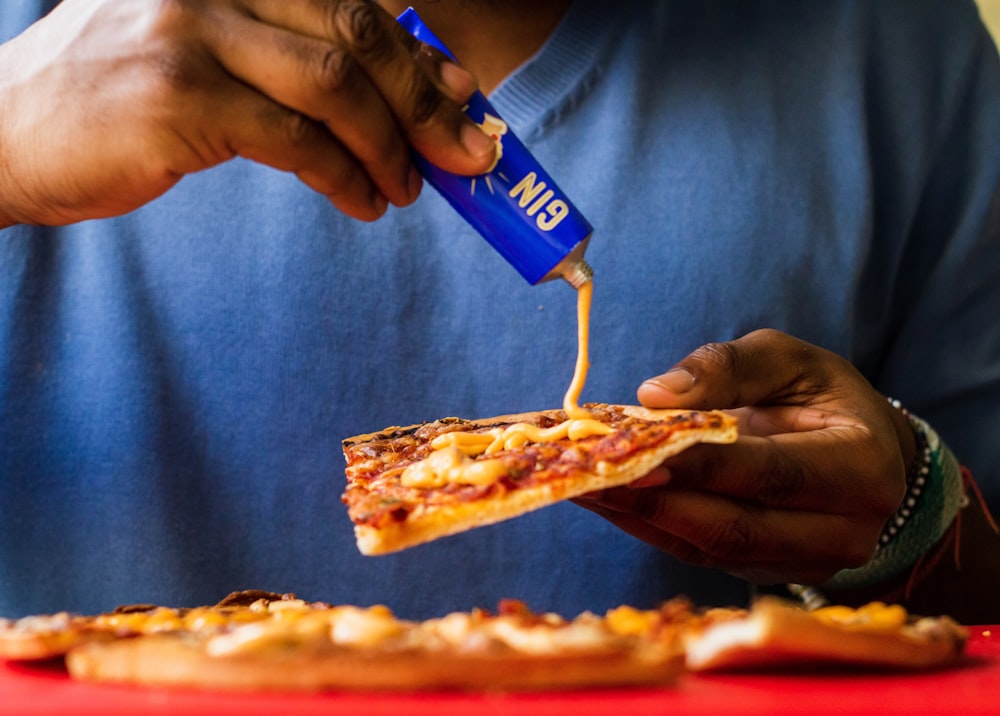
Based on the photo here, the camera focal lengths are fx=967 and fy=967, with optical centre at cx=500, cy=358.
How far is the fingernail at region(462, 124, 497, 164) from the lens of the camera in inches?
56.2

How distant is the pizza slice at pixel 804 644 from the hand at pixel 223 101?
78 cm

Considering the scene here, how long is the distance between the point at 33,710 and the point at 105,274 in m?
1.57

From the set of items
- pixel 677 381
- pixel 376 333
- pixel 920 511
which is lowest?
pixel 920 511

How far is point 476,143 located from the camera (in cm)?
143

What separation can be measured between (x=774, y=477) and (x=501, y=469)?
1.43 ft

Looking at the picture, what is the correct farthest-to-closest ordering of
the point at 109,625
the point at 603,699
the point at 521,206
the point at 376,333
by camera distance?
the point at 376,333
the point at 521,206
the point at 109,625
the point at 603,699

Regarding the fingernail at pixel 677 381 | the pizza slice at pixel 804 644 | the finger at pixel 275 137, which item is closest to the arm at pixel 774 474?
the fingernail at pixel 677 381

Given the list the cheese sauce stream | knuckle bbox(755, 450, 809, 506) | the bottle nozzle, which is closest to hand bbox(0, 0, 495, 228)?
the bottle nozzle

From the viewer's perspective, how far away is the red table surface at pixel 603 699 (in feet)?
2.77

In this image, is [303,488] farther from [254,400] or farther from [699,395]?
[699,395]

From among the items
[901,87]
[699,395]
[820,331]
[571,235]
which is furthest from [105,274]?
[901,87]

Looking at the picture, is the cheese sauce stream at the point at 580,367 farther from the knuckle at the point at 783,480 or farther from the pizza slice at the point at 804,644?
the pizza slice at the point at 804,644

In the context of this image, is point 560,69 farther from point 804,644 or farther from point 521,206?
point 804,644

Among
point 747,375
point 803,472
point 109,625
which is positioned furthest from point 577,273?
point 109,625
